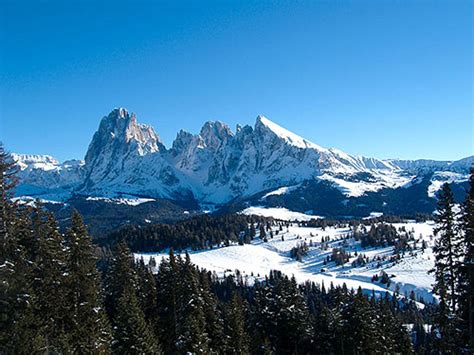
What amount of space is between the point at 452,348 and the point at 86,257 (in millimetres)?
30848

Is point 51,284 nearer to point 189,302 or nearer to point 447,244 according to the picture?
point 189,302

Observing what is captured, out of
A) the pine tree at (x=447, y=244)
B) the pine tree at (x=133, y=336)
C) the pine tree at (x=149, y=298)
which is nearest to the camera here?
the pine tree at (x=447, y=244)

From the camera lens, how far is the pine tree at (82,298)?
3388 centimetres

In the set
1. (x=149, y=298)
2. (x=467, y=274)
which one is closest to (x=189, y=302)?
(x=149, y=298)

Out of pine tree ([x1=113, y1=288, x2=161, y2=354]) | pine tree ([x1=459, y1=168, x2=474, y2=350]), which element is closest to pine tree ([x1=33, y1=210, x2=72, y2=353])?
pine tree ([x1=113, y1=288, x2=161, y2=354])

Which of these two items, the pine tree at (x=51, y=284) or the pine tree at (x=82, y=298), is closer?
the pine tree at (x=51, y=284)

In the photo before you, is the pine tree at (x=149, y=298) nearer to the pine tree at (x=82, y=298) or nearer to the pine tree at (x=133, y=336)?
the pine tree at (x=133, y=336)

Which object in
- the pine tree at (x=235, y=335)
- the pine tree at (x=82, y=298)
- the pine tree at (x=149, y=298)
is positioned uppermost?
the pine tree at (x=82, y=298)

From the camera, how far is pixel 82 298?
34.9 meters

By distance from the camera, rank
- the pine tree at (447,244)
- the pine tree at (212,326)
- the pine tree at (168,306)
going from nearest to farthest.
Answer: the pine tree at (447,244)
the pine tree at (168,306)
the pine tree at (212,326)

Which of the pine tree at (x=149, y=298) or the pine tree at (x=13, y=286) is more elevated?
the pine tree at (x=13, y=286)

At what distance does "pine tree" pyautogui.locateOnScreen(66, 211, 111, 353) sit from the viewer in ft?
111

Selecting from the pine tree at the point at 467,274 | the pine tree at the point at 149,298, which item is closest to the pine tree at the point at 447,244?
the pine tree at the point at 467,274

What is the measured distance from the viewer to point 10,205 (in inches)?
1163
